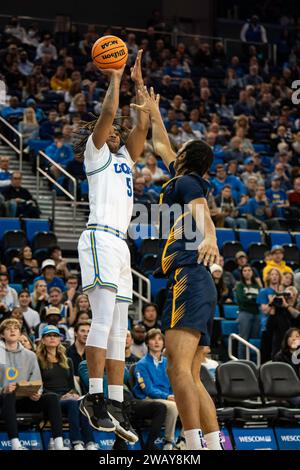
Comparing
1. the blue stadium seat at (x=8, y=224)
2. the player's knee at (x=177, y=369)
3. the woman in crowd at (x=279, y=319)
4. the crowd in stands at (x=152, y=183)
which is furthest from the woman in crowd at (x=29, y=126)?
the player's knee at (x=177, y=369)

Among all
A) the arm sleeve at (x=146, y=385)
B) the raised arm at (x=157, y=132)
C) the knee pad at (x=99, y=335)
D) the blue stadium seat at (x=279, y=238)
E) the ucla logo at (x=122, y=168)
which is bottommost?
the arm sleeve at (x=146, y=385)

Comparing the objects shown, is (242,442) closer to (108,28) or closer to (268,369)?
(268,369)

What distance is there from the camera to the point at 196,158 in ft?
22.6

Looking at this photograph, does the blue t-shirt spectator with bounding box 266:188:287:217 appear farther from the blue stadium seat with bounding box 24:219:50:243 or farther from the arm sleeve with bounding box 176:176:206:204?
the arm sleeve with bounding box 176:176:206:204

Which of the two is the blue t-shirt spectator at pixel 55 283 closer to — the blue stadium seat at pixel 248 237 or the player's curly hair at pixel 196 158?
the blue stadium seat at pixel 248 237

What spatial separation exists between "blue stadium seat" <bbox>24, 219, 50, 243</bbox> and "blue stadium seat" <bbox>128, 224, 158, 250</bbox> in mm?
1470

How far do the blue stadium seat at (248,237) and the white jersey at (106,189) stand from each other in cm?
1027

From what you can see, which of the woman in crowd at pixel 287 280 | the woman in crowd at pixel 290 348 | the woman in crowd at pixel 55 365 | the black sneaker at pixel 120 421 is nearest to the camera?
the black sneaker at pixel 120 421

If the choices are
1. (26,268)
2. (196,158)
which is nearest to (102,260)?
(196,158)

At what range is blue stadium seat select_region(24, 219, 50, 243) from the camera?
15781 mm

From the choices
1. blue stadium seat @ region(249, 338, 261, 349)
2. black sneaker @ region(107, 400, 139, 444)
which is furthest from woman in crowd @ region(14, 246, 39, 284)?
black sneaker @ region(107, 400, 139, 444)

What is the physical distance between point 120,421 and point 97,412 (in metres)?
0.22

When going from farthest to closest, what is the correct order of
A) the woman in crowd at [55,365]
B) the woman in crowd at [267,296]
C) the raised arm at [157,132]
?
the woman in crowd at [267,296] < the woman in crowd at [55,365] < the raised arm at [157,132]

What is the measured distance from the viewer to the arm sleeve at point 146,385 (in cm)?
1174
